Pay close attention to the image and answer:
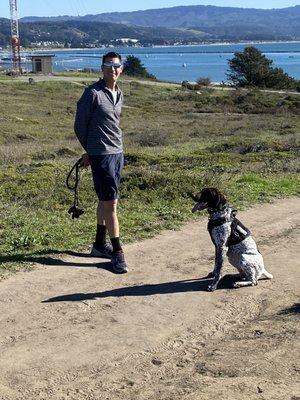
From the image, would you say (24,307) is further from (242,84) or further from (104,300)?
(242,84)

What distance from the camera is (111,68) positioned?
581cm

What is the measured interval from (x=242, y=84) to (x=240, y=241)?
201 ft

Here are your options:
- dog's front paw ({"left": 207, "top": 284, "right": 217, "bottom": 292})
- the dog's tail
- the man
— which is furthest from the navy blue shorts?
the dog's tail

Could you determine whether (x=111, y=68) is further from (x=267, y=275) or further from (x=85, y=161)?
(x=267, y=275)

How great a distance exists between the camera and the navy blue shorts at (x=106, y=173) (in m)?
5.94

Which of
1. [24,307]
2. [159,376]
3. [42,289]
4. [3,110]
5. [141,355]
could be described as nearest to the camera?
[159,376]

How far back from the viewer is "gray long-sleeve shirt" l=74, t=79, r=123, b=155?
19.1 feet

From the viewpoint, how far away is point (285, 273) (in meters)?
6.19

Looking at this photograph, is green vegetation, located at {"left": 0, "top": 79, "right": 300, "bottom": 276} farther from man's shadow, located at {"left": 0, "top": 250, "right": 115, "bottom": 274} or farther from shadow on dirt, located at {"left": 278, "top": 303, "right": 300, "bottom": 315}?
shadow on dirt, located at {"left": 278, "top": 303, "right": 300, "bottom": 315}

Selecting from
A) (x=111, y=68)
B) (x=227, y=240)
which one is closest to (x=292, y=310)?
(x=227, y=240)

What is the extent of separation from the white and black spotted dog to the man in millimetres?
810

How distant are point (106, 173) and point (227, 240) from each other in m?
1.23

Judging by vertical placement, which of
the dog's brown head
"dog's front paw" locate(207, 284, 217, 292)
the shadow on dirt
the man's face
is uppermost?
the man's face

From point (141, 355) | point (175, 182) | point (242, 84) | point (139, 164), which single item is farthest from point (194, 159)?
point (242, 84)
